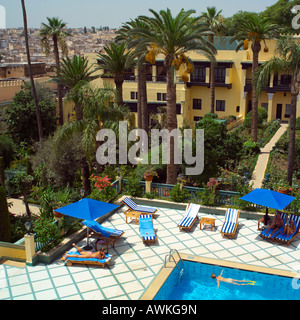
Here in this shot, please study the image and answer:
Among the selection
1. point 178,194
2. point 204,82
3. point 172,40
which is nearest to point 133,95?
point 204,82

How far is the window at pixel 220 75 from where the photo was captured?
41009mm

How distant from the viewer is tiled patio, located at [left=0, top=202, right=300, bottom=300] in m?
11.2

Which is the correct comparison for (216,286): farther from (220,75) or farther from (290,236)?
(220,75)

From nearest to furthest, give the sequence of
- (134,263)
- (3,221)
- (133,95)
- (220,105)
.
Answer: (134,263)
(3,221)
(133,95)
(220,105)

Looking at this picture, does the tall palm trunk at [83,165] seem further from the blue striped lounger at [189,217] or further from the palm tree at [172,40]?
the blue striped lounger at [189,217]

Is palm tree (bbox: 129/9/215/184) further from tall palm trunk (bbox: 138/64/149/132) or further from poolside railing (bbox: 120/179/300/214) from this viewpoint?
tall palm trunk (bbox: 138/64/149/132)

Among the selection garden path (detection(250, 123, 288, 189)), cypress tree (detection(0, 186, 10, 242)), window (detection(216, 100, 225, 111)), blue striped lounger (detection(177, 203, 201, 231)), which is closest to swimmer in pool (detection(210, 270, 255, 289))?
blue striped lounger (detection(177, 203, 201, 231))

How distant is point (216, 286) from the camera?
11734 millimetres

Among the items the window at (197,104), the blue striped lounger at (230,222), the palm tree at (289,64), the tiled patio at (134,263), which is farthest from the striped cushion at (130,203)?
the window at (197,104)

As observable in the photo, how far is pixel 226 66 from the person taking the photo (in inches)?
1596

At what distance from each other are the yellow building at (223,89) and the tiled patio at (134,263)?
26.3 m

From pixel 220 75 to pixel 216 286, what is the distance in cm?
3284

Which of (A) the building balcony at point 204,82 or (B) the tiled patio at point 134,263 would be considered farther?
(A) the building balcony at point 204,82
